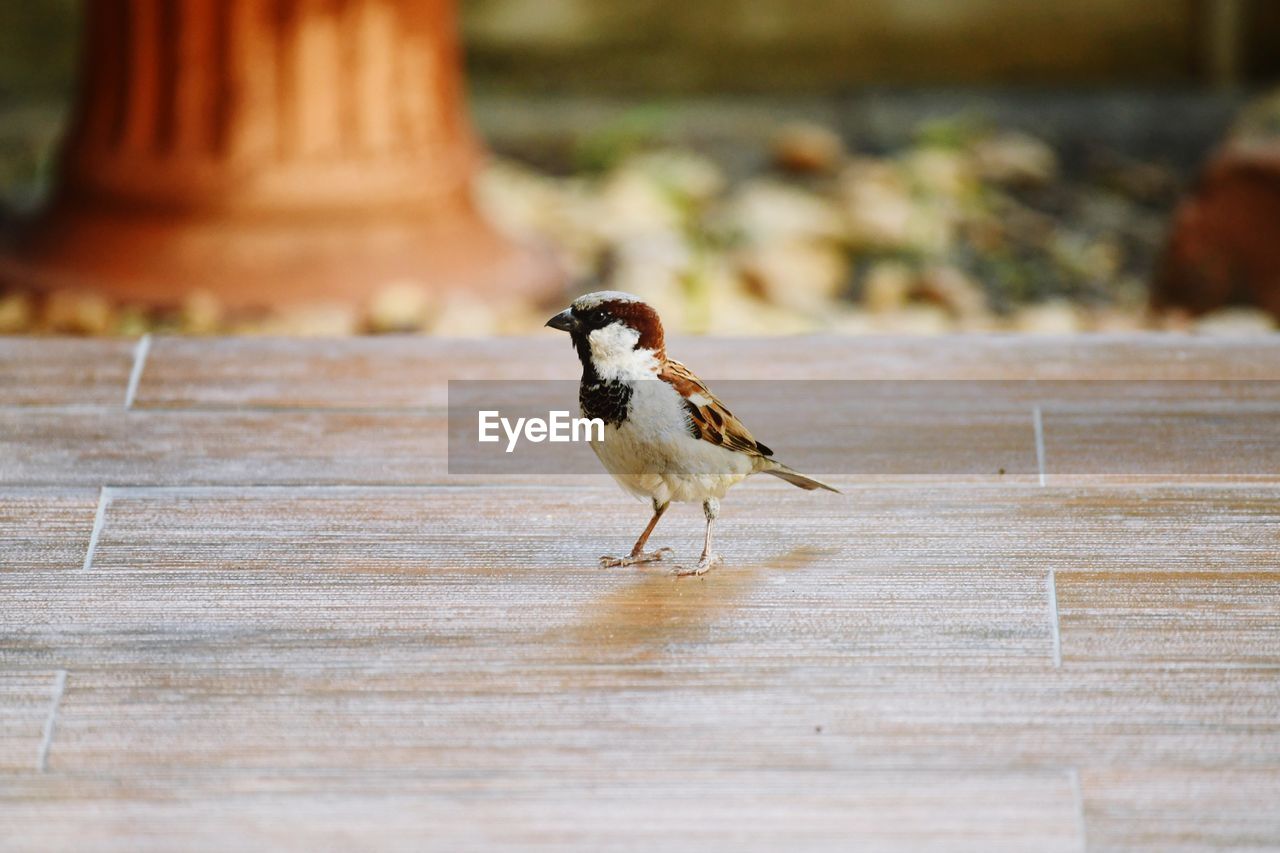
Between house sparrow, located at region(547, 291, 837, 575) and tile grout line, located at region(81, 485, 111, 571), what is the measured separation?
17.0 inches

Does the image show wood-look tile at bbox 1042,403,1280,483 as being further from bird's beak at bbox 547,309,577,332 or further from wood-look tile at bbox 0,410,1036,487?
bird's beak at bbox 547,309,577,332

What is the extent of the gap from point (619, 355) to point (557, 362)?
1.58ft

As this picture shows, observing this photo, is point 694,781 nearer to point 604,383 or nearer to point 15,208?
point 604,383

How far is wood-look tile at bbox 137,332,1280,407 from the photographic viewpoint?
1.49 meters

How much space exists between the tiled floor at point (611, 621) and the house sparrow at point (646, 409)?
0.11 meters

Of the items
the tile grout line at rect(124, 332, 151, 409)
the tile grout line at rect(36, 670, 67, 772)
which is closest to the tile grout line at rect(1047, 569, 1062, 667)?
the tile grout line at rect(36, 670, 67, 772)

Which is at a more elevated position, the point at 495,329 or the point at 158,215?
the point at 158,215

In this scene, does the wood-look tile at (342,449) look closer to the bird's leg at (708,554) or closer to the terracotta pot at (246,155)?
the bird's leg at (708,554)

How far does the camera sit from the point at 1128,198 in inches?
139

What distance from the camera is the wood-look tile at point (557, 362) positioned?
1487 mm

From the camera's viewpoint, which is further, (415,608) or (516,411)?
(516,411)

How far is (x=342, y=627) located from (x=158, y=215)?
1815 mm

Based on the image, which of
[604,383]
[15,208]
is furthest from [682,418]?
[15,208]

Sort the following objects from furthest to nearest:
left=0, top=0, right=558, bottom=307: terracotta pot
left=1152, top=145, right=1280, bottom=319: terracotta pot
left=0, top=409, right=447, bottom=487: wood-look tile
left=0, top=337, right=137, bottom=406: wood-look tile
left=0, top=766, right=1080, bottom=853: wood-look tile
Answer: left=1152, top=145, right=1280, bottom=319: terracotta pot < left=0, top=0, right=558, bottom=307: terracotta pot < left=0, top=337, right=137, bottom=406: wood-look tile < left=0, top=409, right=447, bottom=487: wood-look tile < left=0, top=766, right=1080, bottom=853: wood-look tile
